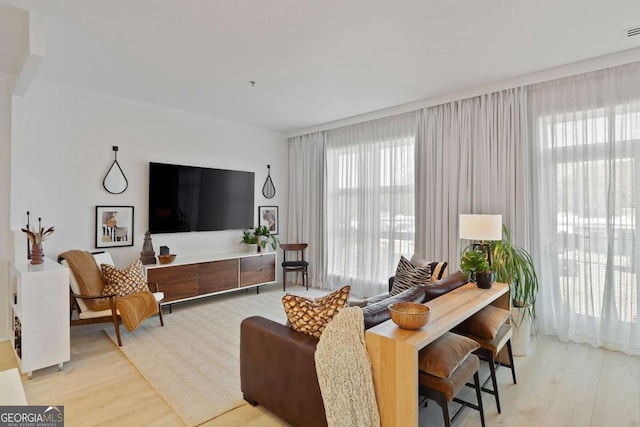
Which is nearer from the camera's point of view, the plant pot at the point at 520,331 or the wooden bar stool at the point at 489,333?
the wooden bar stool at the point at 489,333

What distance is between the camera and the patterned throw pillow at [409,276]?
3201mm

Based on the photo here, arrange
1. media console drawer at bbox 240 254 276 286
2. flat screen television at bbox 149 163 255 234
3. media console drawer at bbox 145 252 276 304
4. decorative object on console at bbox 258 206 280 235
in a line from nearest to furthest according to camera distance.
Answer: media console drawer at bbox 145 252 276 304, flat screen television at bbox 149 163 255 234, media console drawer at bbox 240 254 276 286, decorative object on console at bbox 258 206 280 235

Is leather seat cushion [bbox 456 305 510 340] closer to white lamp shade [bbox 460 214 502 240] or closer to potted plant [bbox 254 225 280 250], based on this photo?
white lamp shade [bbox 460 214 502 240]

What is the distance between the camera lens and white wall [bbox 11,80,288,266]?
12.0 feet

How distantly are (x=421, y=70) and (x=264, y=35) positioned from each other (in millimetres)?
1679

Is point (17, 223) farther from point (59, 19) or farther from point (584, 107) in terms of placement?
point (584, 107)

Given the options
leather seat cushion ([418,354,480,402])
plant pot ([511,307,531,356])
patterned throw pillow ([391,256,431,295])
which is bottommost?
plant pot ([511,307,531,356])

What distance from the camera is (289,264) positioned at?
5.54m

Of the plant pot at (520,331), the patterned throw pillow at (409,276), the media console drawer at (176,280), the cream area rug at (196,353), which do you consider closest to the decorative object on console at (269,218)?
the cream area rug at (196,353)

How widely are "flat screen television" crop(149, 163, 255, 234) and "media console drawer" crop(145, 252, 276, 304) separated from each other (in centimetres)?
53

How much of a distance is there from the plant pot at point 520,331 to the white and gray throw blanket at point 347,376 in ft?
6.94

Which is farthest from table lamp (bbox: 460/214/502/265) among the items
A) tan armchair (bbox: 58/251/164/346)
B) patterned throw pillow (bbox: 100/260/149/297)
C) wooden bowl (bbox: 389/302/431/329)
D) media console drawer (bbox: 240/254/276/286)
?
patterned throw pillow (bbox: 100/260/149/297)

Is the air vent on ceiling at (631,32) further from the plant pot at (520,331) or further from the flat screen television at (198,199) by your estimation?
the flat screen television at (198,199)

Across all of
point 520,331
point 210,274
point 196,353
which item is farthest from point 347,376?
point 210,274
